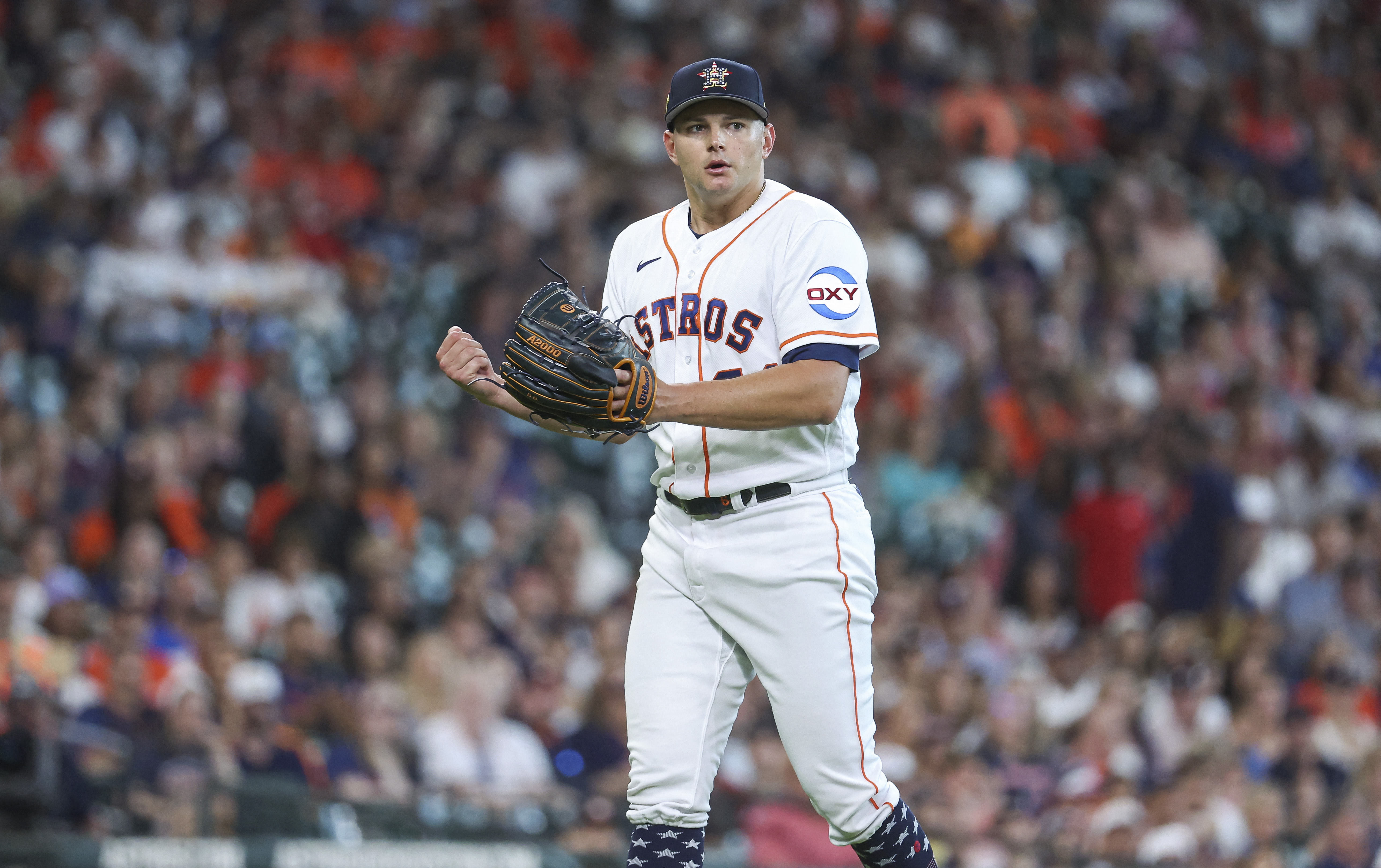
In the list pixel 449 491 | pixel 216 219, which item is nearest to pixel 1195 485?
pixel 449 491

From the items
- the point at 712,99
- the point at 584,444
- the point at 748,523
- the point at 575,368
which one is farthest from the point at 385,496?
the point at 575,368

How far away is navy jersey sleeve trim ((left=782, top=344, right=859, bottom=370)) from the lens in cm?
355

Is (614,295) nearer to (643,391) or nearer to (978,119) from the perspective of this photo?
(643,391)

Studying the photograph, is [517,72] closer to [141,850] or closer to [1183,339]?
[1183,339]

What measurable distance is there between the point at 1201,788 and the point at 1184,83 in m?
8.15

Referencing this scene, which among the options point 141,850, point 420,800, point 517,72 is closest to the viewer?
point 141,850

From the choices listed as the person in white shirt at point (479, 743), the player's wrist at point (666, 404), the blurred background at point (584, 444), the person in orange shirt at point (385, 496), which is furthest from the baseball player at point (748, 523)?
the person in orange shirt at point (385, 496)

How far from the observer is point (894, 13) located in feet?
44.0

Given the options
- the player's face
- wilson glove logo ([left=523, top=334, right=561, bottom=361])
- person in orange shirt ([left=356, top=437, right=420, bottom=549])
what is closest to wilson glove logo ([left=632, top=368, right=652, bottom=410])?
wilson glove logo ([left=523, top=334, right=561, bottom=361])

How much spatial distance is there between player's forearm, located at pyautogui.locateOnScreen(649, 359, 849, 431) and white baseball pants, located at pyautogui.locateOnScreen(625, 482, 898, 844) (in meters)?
0.33

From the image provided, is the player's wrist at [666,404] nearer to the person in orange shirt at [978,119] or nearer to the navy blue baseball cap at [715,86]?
the navy blue baseball cap at [715,86]

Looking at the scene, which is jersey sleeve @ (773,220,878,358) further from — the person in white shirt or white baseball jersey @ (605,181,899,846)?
the person in white shirt

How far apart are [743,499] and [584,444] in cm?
587

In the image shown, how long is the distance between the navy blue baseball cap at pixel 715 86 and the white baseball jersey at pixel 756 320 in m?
0.27
